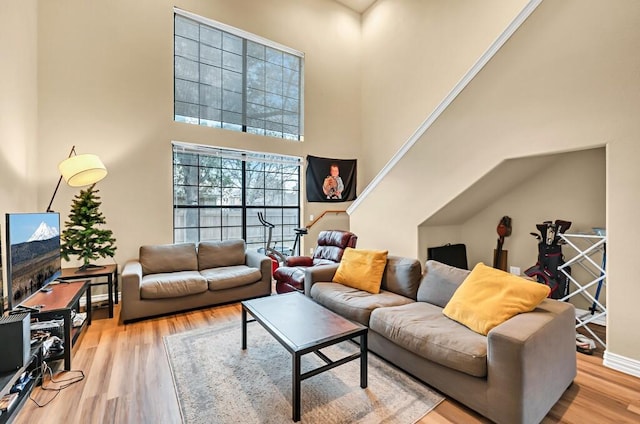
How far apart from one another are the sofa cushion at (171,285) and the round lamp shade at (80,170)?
1.28 m

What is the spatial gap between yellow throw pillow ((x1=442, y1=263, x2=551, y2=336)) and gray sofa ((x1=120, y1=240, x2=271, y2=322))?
99.1 inches

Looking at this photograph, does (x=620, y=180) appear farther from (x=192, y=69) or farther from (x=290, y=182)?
(x=192, y=69)

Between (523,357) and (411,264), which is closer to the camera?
(523,357)

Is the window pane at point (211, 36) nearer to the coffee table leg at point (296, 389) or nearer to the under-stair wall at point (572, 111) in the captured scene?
the under-stair wall at point (572, 111)

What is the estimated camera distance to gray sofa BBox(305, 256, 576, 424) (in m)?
1.54

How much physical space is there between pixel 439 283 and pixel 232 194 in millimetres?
3738

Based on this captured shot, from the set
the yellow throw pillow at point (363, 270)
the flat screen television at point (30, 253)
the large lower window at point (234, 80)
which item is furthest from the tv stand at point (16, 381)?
the large lower window at point (234, 80)

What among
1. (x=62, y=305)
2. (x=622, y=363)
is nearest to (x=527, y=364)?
(x=622, y=363)

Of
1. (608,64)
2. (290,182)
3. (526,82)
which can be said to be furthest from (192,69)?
(608,64)

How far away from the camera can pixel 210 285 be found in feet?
11.5

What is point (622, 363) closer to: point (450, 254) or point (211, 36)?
point (450, 254)

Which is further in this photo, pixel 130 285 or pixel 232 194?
pixel 232 194

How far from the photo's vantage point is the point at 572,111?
2348 millimetres

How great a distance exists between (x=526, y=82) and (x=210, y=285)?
3865mm
